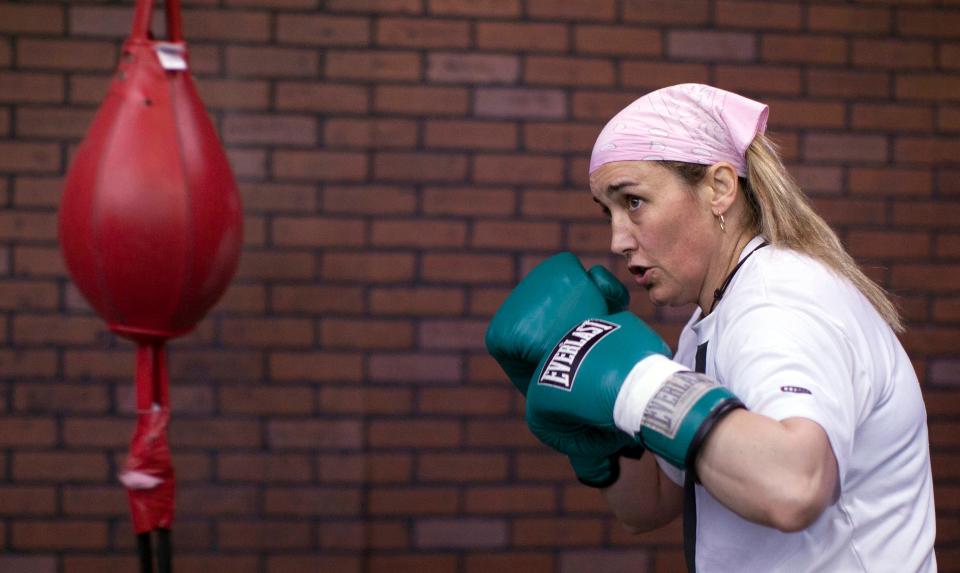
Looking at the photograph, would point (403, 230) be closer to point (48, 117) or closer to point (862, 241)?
point (48, 117)

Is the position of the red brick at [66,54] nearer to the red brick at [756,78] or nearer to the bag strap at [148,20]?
the bag strap at [148,20]

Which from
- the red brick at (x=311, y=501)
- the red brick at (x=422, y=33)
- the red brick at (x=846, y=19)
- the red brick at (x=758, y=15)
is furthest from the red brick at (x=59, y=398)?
the red brick at (x=846, y=19)

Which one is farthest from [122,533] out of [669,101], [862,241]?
[862,241]

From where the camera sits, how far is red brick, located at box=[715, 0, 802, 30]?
3166mm

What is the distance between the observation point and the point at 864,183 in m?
3.21

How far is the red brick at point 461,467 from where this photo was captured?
3.07 metres

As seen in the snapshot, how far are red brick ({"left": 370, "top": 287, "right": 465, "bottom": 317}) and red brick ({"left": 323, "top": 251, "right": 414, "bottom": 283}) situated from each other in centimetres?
4

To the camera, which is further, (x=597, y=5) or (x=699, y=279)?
(x=597, y=5)

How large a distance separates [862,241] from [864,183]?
0.19 metres

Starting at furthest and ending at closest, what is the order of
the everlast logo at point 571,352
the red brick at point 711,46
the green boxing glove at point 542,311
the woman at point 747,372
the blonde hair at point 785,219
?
the red brick at point 711,46 < the green boxing glove at point 542,311 < the blonde hair at point 785,219 < the everlast logo at point 571,352 < the woman at point 747,372

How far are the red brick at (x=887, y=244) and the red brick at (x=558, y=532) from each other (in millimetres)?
1201

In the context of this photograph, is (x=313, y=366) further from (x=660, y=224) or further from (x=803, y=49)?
(x=803, y=49)

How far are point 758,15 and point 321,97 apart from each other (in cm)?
139

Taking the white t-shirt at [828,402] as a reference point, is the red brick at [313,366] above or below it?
below
